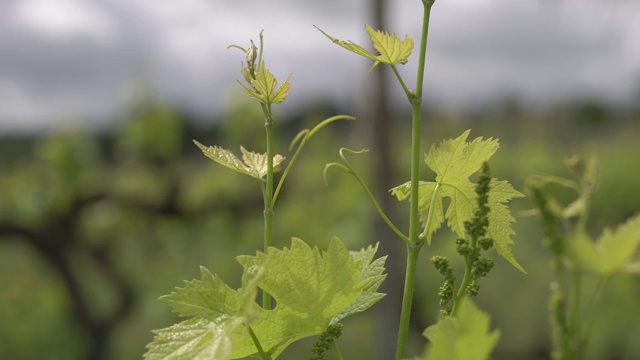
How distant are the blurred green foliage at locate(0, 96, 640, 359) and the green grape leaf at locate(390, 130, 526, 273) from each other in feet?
10.5

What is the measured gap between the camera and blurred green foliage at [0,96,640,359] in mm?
4094

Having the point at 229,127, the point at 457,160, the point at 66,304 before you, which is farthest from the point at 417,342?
the point at 457,160

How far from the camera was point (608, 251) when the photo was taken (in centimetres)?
21

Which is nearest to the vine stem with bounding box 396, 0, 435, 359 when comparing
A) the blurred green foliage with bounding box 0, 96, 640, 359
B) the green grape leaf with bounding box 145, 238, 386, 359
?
the green grape leaf with bounding box 145, 238, 386, 359

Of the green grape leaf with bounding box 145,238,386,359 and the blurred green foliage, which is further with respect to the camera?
the blurred green foliage

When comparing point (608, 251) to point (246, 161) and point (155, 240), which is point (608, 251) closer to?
point (246, 161)

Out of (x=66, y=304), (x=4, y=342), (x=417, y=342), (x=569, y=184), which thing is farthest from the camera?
(x=417, y=342)

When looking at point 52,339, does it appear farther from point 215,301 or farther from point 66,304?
point 215,301

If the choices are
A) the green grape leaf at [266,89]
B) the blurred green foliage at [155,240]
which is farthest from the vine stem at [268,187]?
the blurred green foliage at [155,240]

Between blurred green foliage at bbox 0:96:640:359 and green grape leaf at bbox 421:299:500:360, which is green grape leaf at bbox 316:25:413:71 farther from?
blurred green foliage at bbox 0:96:640:359

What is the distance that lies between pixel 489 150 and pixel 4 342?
4422mm

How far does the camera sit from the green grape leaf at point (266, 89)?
32 cm

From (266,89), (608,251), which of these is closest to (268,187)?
(266,89)

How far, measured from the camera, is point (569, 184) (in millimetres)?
281
